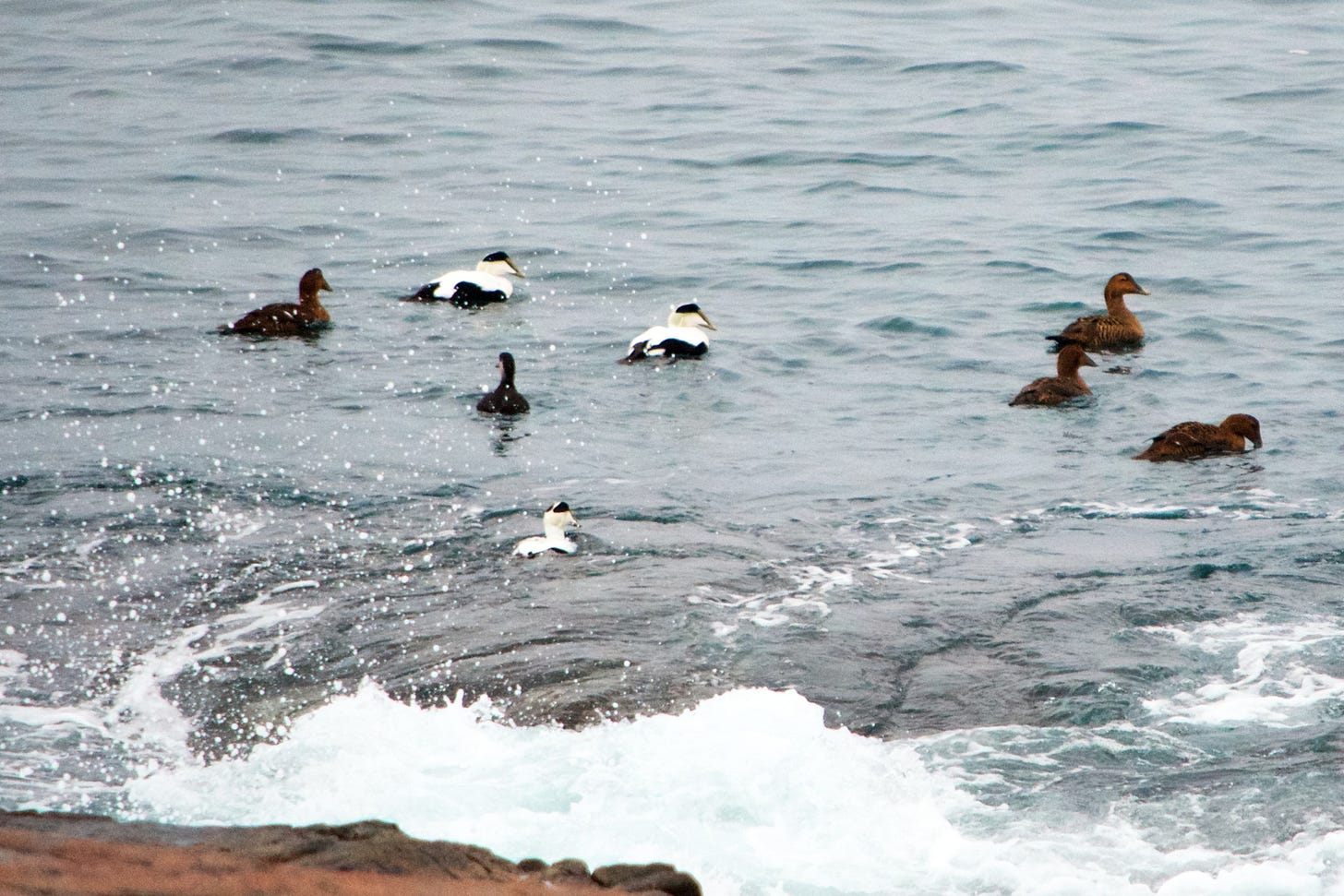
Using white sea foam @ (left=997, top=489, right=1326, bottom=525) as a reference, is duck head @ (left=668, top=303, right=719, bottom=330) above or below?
above

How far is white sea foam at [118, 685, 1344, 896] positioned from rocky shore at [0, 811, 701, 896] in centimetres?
106

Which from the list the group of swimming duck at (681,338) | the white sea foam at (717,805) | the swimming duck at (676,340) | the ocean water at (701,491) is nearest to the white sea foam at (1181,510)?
the ocean water at (701,491)

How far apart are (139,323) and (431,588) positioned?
6.85 meters

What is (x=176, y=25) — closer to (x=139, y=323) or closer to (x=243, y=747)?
(x=139, y=323)

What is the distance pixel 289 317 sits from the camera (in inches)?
536

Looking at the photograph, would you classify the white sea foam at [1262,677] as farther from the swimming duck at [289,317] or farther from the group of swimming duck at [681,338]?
the swimming duck at [289,317]

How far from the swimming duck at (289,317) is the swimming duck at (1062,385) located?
5.96 m

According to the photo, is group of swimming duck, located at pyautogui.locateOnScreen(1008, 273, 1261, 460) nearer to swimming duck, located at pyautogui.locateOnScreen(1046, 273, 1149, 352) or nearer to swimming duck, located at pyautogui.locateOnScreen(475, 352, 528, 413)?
swimming duck, located at pyautogui.locateOnScreen(1046, 273, 1149, 352)

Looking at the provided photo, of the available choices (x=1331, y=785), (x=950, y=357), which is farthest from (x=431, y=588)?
(x=950, y=357)

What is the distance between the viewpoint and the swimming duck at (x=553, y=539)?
28.5 feet

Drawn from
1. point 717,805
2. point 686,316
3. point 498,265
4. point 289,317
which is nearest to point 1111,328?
point 686,316

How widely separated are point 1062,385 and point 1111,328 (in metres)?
2.08

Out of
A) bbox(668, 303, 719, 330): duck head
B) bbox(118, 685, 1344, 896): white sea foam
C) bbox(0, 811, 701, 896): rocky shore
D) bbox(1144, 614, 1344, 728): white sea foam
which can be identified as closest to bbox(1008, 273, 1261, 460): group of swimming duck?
bbox(668, 303, 719, 330): duck head

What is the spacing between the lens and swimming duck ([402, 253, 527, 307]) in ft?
49.3
